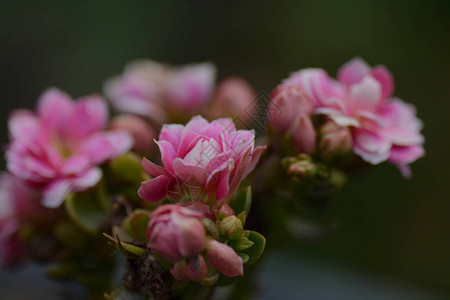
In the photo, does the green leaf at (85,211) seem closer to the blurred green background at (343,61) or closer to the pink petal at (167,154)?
the pink petal at (167,154)

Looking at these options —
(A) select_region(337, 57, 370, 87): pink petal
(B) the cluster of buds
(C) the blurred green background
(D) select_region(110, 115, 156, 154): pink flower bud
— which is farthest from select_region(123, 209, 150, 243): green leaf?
(C) the blurred green background

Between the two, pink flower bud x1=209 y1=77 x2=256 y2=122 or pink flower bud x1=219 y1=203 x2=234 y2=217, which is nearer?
pink flower bud x1=219 y1=203 x2=234 y2=217

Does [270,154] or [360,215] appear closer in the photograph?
[270,154]

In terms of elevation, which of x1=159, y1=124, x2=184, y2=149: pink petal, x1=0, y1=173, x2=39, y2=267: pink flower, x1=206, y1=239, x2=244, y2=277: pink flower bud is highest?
x1=159, y1=124, x2=184, y2=149: pink petal

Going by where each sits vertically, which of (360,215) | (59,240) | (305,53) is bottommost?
(59,240)

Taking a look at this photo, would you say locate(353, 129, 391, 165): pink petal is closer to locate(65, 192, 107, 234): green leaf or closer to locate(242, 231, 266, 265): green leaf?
locate(242, 231, 266, 265): green leaf

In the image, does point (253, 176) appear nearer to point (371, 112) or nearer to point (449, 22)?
point (371, 112)

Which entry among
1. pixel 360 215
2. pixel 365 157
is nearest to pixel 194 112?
pixel 365 157
